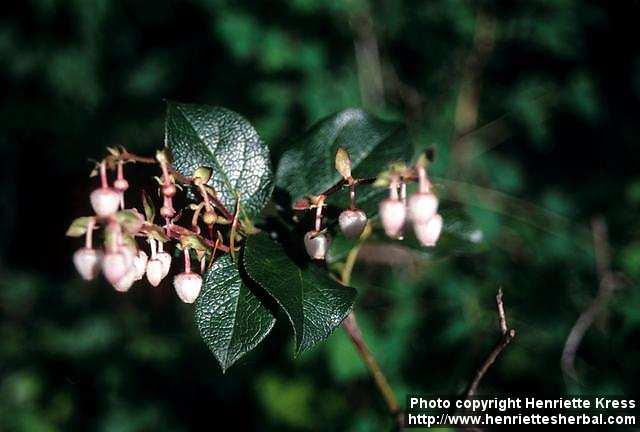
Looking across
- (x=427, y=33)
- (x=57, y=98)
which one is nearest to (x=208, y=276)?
(x=427, y=33)

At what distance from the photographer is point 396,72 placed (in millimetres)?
2719

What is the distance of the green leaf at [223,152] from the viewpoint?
105cm

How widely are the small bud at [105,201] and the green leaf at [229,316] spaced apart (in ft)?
0.51

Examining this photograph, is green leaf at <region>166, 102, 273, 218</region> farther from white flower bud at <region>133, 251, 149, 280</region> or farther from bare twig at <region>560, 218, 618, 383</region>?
bare twig at <region>560, 218, 618, 383</region>

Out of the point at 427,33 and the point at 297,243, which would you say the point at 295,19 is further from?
the point at 297,243

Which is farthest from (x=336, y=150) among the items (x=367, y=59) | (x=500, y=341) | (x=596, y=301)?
(x=367, y=59)

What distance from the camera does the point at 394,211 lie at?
0.89m

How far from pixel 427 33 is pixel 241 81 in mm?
674

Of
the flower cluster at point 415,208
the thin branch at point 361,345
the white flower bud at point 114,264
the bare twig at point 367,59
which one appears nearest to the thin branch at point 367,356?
the thin branch at point 361,345

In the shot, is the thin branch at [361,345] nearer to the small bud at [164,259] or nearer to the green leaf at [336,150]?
the green leaf at [336,150]

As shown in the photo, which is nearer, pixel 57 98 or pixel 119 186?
pixel 119 186

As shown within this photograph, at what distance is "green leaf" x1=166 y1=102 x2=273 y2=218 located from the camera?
1055mm

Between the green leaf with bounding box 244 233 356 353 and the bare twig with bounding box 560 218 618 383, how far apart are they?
1159 mm

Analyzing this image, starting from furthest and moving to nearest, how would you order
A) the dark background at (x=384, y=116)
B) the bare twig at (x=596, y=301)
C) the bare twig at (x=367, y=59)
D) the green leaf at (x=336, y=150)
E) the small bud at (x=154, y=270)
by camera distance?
the bare twig at (x=367, y=59), the dark background at (x=384, y=116), the bare twig at (x=596, y=301), the green leaf at (x=336, y=150), the small bud at (x=154, y=270)
